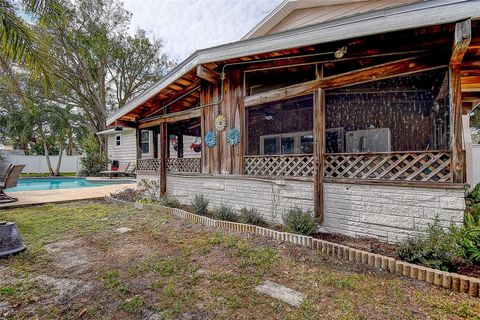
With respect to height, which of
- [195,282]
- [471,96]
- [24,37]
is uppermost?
[24,37]

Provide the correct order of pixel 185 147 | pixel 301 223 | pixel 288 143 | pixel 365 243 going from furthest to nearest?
pixel 185 147 < pixel 288 143 < pixel 301 223 < pixel 365 243

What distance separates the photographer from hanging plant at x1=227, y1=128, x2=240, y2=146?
18.8 feet

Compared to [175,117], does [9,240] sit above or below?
below

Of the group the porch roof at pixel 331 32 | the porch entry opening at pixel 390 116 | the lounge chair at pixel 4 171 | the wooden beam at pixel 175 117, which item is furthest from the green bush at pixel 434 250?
the lounge chair at pixel 4 171

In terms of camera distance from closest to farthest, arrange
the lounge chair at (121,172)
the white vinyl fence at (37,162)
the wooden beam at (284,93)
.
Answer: the wooden beam at (284,93) → the lounge chair at (121,172) → the white vinyl fence at (37,162)

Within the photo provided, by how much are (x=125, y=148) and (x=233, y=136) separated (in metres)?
13.9

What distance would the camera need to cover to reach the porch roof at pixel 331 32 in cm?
294

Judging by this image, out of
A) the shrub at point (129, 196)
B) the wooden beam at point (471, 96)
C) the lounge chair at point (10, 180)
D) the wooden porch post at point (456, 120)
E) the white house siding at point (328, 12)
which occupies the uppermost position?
the white house siding at point (328, 12)

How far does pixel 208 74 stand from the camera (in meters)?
5.79

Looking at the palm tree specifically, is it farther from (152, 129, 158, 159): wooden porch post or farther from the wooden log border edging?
the wooden log border edging

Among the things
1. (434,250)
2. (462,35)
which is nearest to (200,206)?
(434,250)

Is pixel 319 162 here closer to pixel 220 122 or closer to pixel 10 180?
pixel 220 122

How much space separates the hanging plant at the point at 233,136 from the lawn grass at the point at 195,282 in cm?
224

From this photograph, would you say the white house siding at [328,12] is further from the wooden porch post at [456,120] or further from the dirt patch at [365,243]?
the dirt patch at [365,243]
